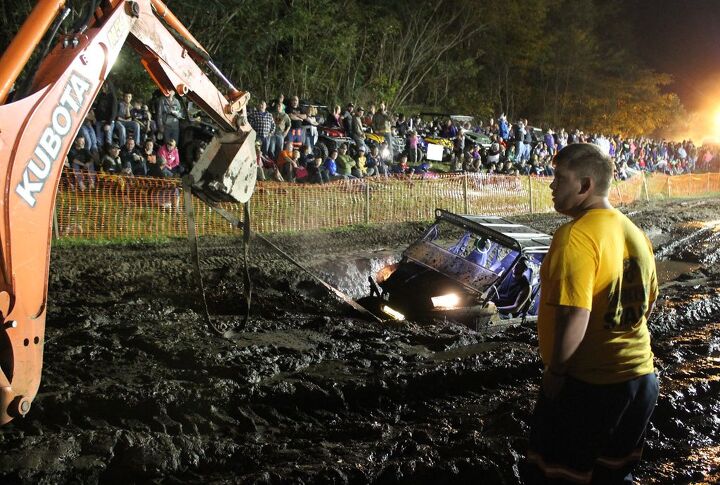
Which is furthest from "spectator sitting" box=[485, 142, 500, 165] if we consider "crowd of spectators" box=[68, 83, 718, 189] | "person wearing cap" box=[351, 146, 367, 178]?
"person wearing cap" box=[351, 146, 367, 178]

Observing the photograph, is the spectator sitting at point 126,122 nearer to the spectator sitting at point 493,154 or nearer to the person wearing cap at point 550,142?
the spectator sitting at point 493,154

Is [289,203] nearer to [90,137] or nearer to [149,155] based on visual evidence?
[149,155]

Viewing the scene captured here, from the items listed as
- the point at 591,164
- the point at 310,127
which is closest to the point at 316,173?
the point at 310,127

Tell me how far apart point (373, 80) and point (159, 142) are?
18.6m

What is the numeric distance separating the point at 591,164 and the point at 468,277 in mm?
5517

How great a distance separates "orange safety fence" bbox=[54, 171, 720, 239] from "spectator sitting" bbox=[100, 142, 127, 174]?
370 mm

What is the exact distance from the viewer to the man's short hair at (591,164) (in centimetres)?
272

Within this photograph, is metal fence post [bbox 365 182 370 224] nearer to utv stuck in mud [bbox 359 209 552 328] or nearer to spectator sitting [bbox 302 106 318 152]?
spectator sitting [bbox 302 106 318 152]

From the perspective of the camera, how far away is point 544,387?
108 inches

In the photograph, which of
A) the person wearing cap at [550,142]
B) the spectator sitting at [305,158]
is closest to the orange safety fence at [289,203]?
the spectator sitting at [305,158]

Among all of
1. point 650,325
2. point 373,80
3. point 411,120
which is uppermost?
point 373,80

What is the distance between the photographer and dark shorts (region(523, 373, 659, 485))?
268 cm

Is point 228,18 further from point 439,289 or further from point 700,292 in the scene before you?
point 700,292

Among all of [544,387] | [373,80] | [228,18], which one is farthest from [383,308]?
[373,80]
